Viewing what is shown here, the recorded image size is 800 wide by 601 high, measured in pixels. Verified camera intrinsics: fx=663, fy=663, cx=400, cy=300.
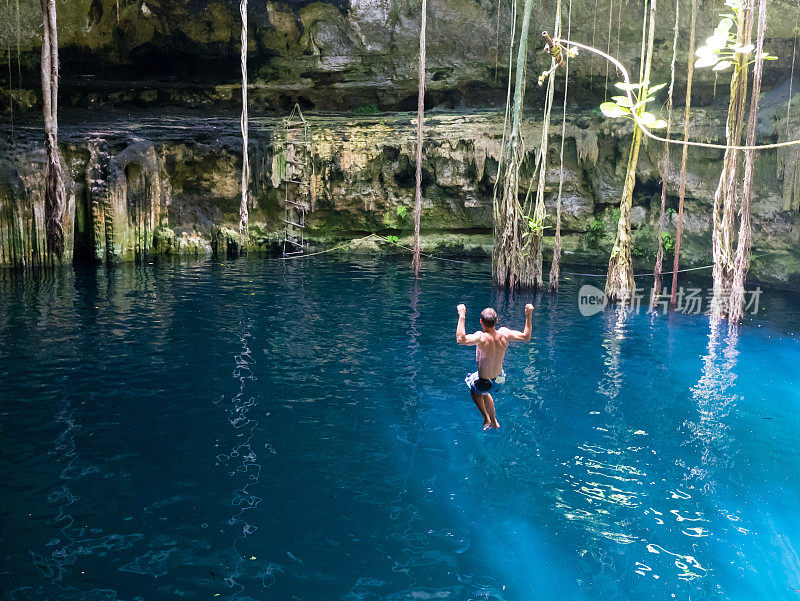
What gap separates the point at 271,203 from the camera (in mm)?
22844

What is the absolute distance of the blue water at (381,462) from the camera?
17.4 feet

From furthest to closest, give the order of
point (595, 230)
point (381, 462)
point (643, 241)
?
point (595, 230) → point (643, 241) → point (381, 462)

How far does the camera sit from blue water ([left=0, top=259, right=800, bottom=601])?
5.29 metres

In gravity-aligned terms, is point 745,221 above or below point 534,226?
above

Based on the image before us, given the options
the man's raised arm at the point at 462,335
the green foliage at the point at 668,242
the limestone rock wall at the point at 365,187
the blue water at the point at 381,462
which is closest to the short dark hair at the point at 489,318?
the man's raised arm at the point at 462,335

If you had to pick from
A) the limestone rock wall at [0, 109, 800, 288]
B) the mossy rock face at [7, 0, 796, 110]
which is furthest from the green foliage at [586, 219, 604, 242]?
the mossy rock face at [7, 0, 796, 110]

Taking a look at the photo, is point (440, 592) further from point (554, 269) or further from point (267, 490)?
point (554, 269)

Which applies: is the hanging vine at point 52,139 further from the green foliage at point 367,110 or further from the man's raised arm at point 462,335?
the green foliage at point 367,110

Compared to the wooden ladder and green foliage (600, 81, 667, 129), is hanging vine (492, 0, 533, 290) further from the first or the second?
green foliage (600, 81, 667, 129)

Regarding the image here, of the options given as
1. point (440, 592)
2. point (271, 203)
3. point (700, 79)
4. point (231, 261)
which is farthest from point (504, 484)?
point (700, 79)

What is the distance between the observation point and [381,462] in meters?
→ 7.28

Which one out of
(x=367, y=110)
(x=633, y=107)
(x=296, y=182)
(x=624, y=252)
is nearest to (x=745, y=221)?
(x=624, y=252)

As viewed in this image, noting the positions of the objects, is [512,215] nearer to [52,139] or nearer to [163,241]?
[52,139]

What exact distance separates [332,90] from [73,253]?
1098 centimetres
